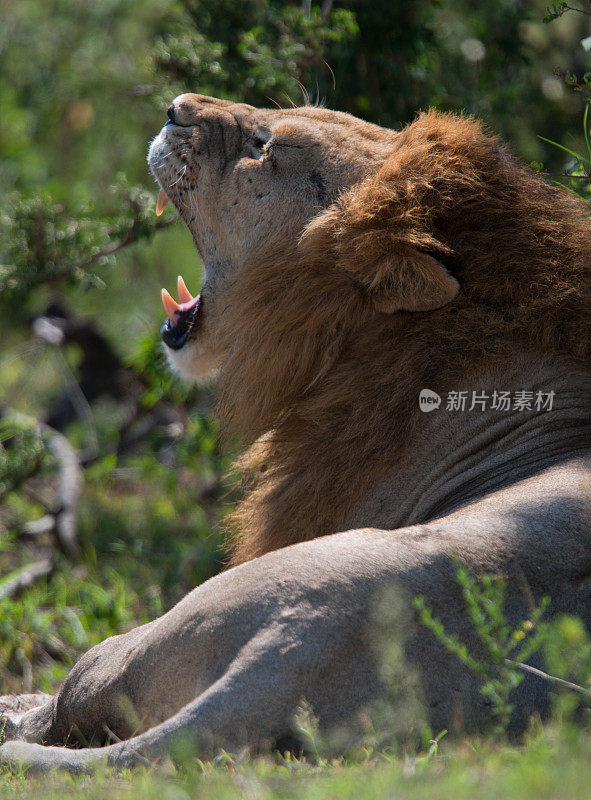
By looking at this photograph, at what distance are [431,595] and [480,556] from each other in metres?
0.17

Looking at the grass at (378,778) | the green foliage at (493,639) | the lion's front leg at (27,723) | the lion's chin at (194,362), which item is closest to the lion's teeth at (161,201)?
the lion's chin at (194,362)

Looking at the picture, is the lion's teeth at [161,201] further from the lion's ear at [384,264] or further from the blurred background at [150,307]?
the lion's ear at [384,264]

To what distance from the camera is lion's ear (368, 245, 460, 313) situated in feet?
9.73

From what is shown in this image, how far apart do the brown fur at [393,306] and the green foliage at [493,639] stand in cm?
80

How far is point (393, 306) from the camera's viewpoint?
309 centimetres

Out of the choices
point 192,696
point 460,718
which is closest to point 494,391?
point 460,718

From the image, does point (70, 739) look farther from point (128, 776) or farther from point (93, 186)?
point (93, 186)

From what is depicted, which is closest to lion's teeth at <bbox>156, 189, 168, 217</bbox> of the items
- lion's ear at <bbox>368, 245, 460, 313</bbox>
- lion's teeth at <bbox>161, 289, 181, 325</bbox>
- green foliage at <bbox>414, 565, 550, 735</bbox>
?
lion's teeth at <bbox>161, 289, 181, 325</bbox>

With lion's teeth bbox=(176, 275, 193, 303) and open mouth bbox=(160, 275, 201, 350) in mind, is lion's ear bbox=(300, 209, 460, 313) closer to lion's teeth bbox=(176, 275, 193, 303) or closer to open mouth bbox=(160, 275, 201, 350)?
open mouth bbox=(160, 275, 201, 350)

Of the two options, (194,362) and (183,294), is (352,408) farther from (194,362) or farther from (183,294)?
(183,294)

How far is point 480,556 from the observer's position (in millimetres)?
2398

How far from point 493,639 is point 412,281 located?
1.20 metres

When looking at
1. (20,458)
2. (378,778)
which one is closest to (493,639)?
(378,778)

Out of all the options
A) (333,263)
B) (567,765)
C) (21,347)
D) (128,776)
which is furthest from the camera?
(21,347)
